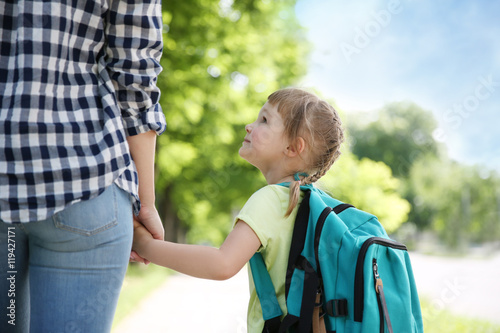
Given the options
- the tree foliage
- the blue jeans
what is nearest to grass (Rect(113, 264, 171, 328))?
the blue jeans

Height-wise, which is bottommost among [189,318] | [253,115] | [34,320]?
[189,318]

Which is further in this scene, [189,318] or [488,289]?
[488,289]

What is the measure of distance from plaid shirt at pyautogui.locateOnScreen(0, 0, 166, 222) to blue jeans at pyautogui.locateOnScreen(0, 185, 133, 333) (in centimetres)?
5

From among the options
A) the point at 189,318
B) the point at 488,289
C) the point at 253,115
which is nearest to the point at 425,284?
the point at 488,289

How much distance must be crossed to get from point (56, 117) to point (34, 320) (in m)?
0.51

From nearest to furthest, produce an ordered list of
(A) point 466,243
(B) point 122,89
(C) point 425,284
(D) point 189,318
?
(B) point 122,89
(D) point 189,318
(C) point 425,284
(A) point 466,243

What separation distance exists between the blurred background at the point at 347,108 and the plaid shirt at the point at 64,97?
964 millimetres

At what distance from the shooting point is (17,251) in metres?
1.36

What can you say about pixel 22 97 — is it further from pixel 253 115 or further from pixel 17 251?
pixel 253 115

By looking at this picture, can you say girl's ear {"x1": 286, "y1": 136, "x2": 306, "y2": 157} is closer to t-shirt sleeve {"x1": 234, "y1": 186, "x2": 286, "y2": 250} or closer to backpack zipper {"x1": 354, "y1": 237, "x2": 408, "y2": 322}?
t-shirt sleeve {"x1": 234, "y1": 186, "x2": 286, "y2": 250}

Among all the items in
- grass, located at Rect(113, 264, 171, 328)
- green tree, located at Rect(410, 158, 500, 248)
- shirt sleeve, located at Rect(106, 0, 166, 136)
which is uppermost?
shirt sleeve, located at Rect(106, 0, 166, 136)

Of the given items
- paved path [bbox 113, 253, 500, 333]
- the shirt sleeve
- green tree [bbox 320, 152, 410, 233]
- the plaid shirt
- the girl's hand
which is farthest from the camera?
green tree [bbox 320, 152, 410, 233]

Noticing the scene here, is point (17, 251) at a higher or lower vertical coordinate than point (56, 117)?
lower

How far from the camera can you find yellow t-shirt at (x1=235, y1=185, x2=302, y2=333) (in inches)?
66.5
